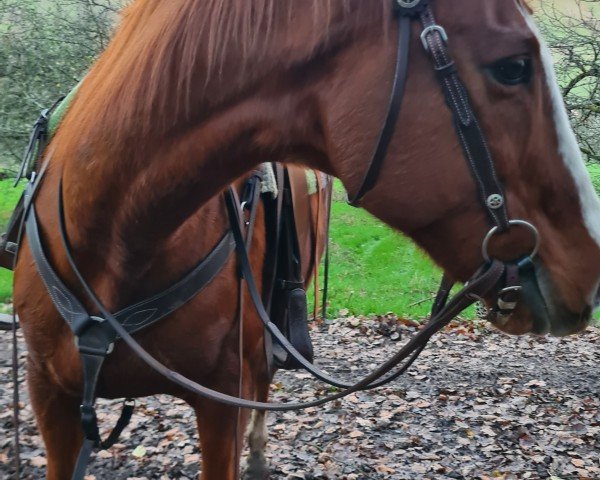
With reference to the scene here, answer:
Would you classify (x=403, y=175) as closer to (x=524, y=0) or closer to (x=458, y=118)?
(x=458, y=118)

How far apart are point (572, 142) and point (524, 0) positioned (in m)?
0.35

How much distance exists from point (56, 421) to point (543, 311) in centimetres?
176

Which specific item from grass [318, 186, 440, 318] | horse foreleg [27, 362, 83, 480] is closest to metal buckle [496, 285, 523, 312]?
horse foreleg [27, 362, 83, 480]

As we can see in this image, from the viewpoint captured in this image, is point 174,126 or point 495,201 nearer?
point 495,201

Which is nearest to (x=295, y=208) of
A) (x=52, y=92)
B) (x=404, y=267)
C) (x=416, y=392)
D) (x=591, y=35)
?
(x=416, y=392)

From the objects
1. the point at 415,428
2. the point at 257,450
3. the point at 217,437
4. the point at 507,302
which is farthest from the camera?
the point at 415,428

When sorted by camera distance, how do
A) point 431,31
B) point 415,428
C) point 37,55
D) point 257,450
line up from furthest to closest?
point 37,55 → point 415,428 → point 257,450 → point 431,31

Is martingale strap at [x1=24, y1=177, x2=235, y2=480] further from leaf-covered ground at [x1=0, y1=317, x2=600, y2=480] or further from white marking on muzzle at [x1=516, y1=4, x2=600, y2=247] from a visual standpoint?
leaf-covered ground at [x1=0, y1=317, x2=600, y2=480]

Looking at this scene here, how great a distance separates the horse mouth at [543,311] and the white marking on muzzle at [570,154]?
15 centimetres

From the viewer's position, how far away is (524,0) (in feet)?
4.65

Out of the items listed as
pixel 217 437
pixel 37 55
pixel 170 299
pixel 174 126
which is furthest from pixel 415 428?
pixel 37 55

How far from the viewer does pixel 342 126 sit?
1.39 metres

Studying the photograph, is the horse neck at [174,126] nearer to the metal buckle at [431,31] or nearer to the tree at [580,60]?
the metal buckle at [431,31]

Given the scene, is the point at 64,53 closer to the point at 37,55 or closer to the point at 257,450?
the point at 37,55
